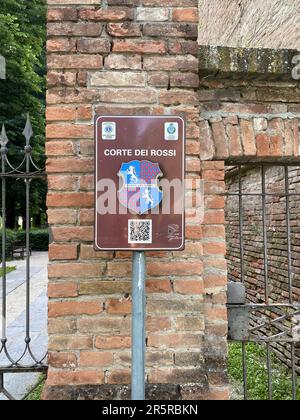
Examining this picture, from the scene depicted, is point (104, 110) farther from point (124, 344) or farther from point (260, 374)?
point (260, 374)

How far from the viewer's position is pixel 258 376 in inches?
184

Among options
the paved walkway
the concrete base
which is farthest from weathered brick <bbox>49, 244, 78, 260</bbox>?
the paved walkway

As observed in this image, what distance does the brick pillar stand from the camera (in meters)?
2.10

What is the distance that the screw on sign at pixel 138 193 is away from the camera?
5.70 feet

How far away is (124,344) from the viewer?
2107mm

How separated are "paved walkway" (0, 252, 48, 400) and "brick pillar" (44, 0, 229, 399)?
7.15 ft

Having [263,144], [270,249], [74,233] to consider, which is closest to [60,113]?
[74,233]

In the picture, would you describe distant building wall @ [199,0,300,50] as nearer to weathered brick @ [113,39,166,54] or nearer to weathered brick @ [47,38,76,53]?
weathered brick @ [113,39,166,54]

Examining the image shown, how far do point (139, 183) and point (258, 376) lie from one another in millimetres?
3929

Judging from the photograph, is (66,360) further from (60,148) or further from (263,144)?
(263,144)

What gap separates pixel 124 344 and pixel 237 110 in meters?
1.57

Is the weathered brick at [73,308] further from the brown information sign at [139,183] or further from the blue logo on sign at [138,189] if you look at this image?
the blue logo on sign at [138,189]

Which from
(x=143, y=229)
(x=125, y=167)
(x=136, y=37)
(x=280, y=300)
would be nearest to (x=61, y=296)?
(x=143, y=229)

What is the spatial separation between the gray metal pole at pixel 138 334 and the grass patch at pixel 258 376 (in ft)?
8.96
